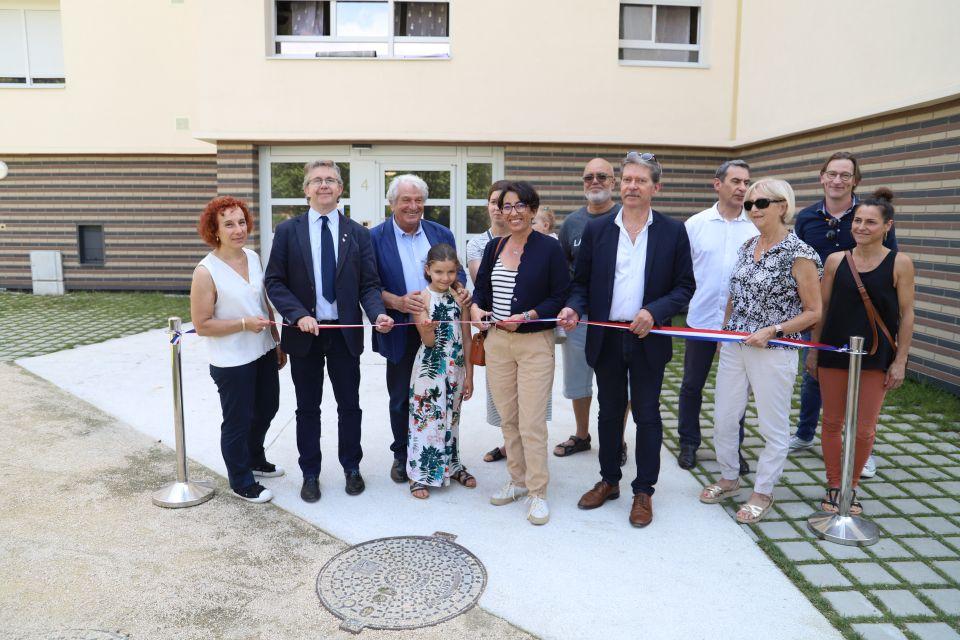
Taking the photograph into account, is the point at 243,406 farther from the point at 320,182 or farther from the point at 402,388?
the point at 320,182

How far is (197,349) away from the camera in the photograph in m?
8.75

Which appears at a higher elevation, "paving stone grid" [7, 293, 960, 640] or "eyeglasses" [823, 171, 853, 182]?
"eyeglasses" [823, 171, 853, 182]

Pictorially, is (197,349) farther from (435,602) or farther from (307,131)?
(435,602)

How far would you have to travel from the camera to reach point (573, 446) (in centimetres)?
517

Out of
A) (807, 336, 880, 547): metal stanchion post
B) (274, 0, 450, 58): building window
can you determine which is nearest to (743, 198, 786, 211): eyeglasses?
(807, 336, 880, 547): metal stanchion post

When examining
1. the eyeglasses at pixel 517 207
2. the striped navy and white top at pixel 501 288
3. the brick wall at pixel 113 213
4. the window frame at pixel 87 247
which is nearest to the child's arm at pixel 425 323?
the striped navy and white top at pixel 501 288

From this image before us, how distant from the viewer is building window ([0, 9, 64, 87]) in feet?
44.3

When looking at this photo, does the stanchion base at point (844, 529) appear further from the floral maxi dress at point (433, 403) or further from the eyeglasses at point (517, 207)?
the eyeglasses at point (517, 207)

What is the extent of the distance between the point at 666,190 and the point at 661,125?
1084 mm

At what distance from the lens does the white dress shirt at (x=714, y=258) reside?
467cm

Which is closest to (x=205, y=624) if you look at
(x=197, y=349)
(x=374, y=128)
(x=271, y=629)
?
(x=271, y=629)

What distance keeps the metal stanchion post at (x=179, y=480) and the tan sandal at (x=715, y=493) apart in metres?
3.14

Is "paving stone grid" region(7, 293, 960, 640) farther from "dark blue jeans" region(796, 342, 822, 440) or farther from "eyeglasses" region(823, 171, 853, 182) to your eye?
"eyeglasses" region(823, 171, 853, 182)

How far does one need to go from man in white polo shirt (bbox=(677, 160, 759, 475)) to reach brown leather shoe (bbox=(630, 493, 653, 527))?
0.96 metres
